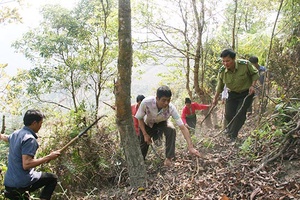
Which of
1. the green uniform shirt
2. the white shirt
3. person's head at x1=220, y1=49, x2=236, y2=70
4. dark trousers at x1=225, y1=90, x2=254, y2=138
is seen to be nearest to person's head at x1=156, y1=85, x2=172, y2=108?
the white shirt

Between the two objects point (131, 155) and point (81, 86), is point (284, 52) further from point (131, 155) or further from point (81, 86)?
point (81, 86)

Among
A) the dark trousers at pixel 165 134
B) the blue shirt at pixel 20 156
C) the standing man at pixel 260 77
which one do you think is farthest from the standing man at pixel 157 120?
the standing man at pixel 260 77

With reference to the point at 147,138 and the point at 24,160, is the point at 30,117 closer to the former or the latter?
the point at 24,160

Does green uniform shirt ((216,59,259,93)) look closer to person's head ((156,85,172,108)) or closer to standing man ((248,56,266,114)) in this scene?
person's head ((156,85,172,108))

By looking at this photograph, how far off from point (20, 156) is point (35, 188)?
0.65 m

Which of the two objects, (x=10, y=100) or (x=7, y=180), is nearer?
(x=7, y=180)

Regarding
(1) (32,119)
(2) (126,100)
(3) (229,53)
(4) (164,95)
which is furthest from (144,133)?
(3) (229,53)

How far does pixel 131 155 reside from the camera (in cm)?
470

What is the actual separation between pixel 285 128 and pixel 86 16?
1065 centimetres

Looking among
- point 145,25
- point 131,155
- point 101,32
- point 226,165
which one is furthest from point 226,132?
point 101,32

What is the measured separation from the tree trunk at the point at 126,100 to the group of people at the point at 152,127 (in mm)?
731

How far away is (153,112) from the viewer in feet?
18.0

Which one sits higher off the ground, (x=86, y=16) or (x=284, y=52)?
(x=86, y=16)

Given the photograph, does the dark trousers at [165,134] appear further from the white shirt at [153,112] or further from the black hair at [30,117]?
the black hair at [30,117]
